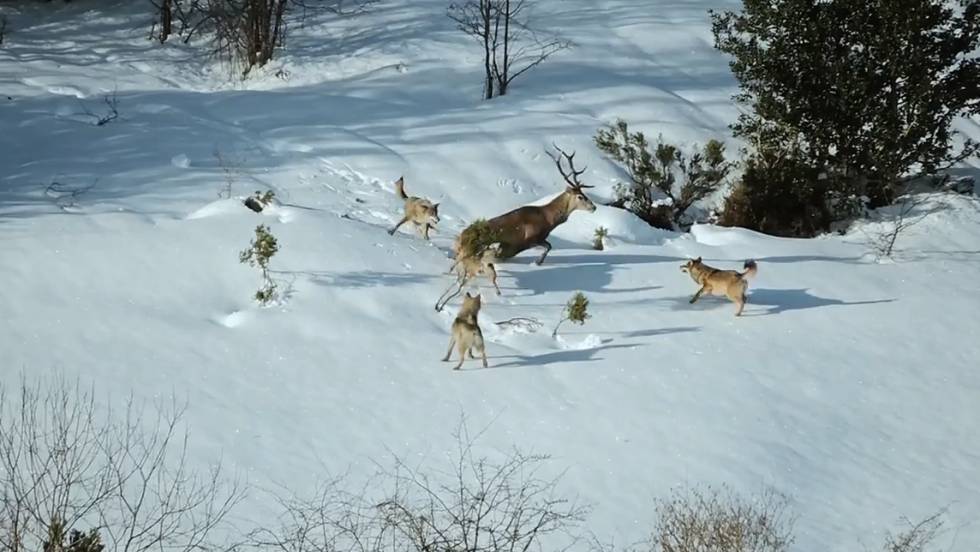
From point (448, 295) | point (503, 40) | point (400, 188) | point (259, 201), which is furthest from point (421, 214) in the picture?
A: point (503, 40)

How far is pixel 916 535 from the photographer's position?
9.04 meters

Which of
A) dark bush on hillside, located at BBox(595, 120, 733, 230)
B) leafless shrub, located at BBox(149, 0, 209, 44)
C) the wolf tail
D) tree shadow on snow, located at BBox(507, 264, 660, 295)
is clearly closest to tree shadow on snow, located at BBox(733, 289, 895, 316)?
tree shadow on snow, located at BBox(507, 264, 660, 295)

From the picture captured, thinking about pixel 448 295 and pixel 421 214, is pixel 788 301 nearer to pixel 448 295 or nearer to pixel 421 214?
pixel 448 295

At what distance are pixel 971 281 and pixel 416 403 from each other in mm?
8113

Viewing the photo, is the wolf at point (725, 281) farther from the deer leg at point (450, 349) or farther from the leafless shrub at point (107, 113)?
the leafless shrub at point (107, 113)

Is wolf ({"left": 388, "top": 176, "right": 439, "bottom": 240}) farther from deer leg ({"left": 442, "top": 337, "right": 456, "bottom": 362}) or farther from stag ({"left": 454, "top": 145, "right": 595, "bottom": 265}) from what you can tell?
deer leg ({"left": 442, "top": 337, "right": 456, "bottom": 362})

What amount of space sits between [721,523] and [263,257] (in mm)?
6151

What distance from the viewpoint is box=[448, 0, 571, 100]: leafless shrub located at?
62.4ft

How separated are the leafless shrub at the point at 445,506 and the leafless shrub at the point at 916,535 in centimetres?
244

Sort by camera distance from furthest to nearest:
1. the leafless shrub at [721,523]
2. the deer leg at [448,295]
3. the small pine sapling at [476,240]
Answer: the small pine sapling at [476,240], the deer leg at [448,295], the leafless shrub at [721,523]

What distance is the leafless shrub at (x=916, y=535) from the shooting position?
865cm

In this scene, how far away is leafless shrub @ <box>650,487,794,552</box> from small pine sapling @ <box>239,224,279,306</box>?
4.79 metres

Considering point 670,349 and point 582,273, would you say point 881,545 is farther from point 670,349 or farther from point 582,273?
point 582,273

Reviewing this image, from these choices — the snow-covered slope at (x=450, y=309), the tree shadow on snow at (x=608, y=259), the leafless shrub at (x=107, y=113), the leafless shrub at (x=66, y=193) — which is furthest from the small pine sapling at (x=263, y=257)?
the leafless shrub at (x=107, y=113)
